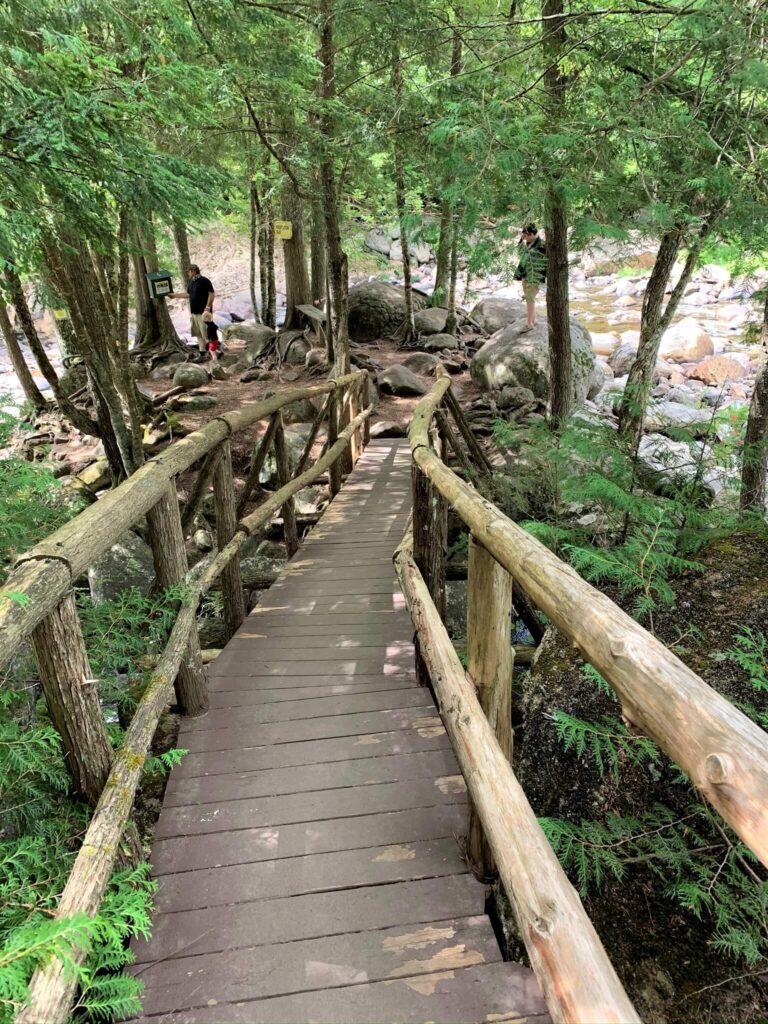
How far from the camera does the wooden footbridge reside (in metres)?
1.25

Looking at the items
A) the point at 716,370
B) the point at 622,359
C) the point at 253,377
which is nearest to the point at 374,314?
the point at 253,377

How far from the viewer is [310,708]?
129 inches

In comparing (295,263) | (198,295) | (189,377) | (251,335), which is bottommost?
(189,377)

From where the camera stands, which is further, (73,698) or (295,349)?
(295,349)

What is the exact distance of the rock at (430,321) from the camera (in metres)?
14.8

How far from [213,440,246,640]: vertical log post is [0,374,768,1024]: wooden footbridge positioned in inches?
2.1

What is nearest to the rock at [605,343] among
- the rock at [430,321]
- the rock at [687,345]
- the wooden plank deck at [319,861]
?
the rock at [687,345]

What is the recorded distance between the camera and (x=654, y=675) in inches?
43.6

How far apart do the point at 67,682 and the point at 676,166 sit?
4713 millimetres

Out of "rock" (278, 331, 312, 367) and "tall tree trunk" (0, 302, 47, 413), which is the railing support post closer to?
"tall tree trunk" (0, 302, 47, 413)

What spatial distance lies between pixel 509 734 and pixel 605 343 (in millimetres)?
17030

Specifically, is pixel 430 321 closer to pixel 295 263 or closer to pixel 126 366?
pixel 295 263

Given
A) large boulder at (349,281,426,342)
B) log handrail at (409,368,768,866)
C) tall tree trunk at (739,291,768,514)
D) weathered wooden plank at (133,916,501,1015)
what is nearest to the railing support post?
weathered wooden plank at (133,916,501,1015)

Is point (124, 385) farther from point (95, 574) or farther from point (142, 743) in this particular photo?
point (142, 743)
